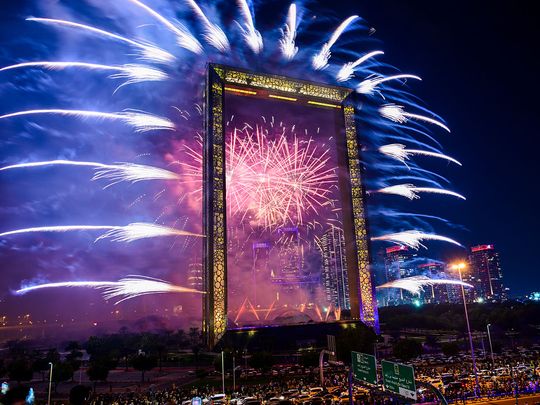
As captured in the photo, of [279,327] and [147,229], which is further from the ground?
[147,229]

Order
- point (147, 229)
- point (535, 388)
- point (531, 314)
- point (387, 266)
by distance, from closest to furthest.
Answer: point (535, 388)
point (147, 229)
point (531, 314)
point (387, 266)

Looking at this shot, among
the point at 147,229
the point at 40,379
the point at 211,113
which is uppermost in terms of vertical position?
the point at 211,113

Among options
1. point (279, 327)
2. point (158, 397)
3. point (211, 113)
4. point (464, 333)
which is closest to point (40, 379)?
point (158, 397)

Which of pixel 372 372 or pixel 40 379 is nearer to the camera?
pixel 372 372

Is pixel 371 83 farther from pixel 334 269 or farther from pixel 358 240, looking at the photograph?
pixel 334 269

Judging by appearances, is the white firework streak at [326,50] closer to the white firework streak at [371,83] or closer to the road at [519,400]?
the white firework streak at [371,83]

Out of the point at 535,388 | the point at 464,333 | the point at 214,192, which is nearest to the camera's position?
the point at 535,388

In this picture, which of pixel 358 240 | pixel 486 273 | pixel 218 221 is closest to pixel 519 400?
pixel 358 240

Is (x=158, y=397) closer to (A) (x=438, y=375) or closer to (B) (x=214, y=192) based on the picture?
(B) (x=214, y=192)

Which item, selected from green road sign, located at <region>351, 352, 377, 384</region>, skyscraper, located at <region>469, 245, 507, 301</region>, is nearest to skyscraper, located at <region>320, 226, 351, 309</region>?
green road sign, located at <region>351, 352, 377, 384</region>
